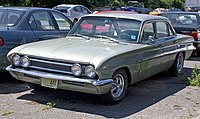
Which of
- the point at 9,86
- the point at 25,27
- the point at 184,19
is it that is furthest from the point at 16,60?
the point at 184,19

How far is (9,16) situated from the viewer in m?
7.28

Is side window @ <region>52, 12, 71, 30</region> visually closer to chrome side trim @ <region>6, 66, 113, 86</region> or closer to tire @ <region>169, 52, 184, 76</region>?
chrome side trim @ <region>6, 66, 113, 86</region>

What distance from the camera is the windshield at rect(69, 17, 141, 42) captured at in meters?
6.41

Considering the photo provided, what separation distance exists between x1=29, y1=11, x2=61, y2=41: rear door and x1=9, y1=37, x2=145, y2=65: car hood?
39.5 inches

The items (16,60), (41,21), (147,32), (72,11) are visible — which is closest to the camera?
(16,60)

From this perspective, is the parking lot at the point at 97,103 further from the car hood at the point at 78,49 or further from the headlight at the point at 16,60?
the car hood at the point at 78,49

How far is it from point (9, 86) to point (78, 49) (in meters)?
1.98


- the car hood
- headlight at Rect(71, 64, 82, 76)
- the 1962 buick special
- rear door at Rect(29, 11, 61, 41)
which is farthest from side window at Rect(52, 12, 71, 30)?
headlight at Rect(71, 64, 82, 76)

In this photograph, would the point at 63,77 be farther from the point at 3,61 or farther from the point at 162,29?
the point at 162,29

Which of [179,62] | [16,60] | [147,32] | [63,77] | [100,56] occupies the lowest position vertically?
[179,62]

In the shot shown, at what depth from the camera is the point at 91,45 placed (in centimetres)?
597

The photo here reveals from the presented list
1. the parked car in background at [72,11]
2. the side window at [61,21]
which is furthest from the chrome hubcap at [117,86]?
the parked car in background at [72,11]

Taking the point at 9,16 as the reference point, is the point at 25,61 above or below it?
below

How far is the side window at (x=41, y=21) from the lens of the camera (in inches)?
289
